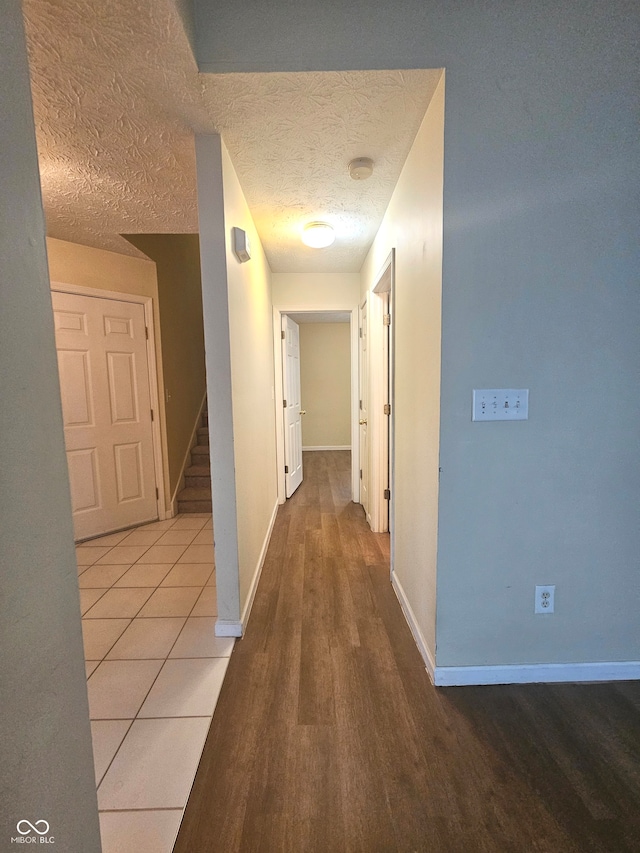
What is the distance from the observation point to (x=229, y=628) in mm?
1849

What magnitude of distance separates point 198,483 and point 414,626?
2.79m

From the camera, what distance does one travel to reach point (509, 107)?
133 cm

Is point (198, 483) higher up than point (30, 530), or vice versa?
point (30, 530)

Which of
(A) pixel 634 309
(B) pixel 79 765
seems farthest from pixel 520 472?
(B) pixel 79 765

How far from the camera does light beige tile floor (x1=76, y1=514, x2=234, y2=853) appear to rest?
1114 mm

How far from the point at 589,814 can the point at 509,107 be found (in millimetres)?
2263

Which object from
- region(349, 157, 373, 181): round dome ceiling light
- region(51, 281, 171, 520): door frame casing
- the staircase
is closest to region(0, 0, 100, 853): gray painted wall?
region(349, 157, 373, 181): round dome ceiling light

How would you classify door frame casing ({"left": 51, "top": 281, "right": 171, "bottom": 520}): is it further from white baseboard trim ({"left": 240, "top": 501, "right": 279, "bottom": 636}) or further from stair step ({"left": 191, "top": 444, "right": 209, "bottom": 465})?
white baseboard trim ({"left": 240, "top": 501, "right": 279, "bottom": 636})

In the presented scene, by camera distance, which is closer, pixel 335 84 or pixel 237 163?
pixel 335 84

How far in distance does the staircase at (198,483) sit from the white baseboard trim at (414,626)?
219 centimetres

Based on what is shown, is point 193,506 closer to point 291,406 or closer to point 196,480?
point 196,480

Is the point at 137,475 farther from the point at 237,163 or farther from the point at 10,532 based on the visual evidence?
the point at 10,532

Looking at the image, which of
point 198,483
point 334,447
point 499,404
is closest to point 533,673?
point 499,404

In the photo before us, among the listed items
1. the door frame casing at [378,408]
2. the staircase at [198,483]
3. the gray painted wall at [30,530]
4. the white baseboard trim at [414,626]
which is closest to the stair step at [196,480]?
the staircase at [198,483]
